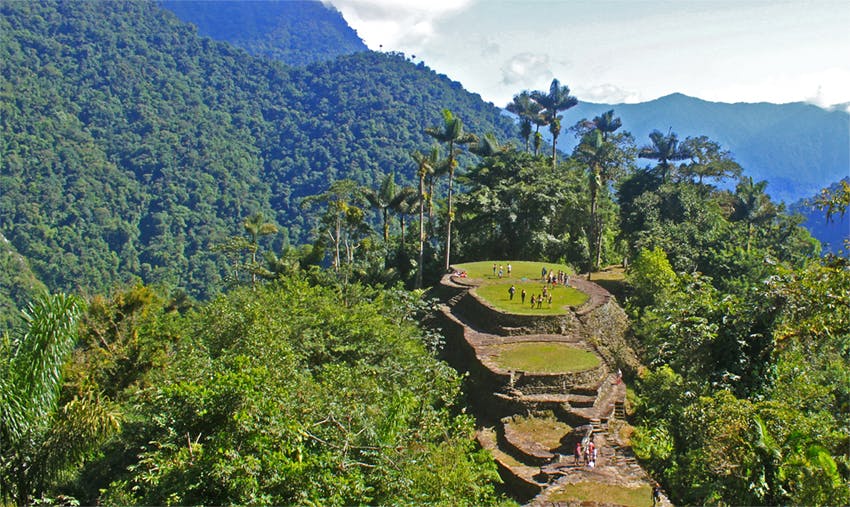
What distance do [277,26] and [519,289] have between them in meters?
178

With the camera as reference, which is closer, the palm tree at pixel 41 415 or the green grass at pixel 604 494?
the palm tree at pixel 41 415

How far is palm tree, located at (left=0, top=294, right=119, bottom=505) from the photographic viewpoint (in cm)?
848

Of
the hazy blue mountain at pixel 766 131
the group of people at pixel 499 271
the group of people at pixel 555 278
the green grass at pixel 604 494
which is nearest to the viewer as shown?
the green grass at pixel 604 494

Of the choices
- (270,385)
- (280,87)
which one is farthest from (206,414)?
(280,87)

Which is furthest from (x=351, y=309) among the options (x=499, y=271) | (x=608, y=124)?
(x=608, y=124)

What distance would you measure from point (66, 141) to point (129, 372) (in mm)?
82377

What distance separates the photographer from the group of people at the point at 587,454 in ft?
44.9

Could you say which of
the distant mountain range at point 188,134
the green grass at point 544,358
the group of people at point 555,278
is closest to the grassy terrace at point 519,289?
the group of people at point 555,278

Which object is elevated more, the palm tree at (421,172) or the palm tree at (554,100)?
the palm tree at (554,100)

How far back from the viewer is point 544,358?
18812mm

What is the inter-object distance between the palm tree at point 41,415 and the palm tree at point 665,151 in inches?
1372

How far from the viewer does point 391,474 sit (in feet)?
27.2

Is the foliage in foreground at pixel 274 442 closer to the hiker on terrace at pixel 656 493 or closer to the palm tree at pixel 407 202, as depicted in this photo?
the hiker on terrace at pixel 656 493

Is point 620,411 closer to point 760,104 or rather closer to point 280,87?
point 760,104
